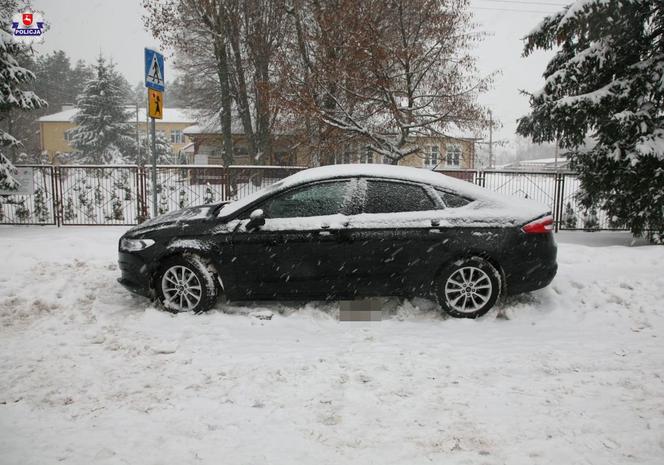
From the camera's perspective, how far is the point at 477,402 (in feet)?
11.6

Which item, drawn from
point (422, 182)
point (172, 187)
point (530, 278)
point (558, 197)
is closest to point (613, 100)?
point (558, 197)

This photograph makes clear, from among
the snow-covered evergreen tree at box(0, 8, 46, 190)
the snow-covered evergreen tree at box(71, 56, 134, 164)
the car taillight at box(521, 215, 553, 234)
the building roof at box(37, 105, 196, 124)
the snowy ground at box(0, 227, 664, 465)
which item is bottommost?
the snowy ground at box(0, 227, 664, 465)

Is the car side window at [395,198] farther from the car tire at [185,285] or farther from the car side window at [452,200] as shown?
the car tire at [185,285]

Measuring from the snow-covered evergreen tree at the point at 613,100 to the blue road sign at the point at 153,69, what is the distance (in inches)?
284

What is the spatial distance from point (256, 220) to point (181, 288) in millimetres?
1183

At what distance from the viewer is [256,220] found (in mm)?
5293

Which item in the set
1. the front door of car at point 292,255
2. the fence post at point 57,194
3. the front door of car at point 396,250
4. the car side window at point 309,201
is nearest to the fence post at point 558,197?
the front door of car at point 396,250

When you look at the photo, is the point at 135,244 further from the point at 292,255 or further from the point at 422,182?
the point at 422,182

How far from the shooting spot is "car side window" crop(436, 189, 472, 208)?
5.51 m

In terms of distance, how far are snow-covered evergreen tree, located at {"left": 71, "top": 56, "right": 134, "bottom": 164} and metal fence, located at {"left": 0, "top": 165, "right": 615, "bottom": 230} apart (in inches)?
1325

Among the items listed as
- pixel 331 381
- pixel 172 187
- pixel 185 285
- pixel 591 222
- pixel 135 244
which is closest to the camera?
pixel 331 381

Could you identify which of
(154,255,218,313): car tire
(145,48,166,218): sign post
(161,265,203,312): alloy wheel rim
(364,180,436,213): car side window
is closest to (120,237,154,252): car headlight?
(154,255,218,313): car tire

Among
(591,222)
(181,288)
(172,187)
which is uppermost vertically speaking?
(172,187)

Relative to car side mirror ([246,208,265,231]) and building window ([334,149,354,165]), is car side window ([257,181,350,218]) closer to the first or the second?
car side mirror ([246,208,265,231])
